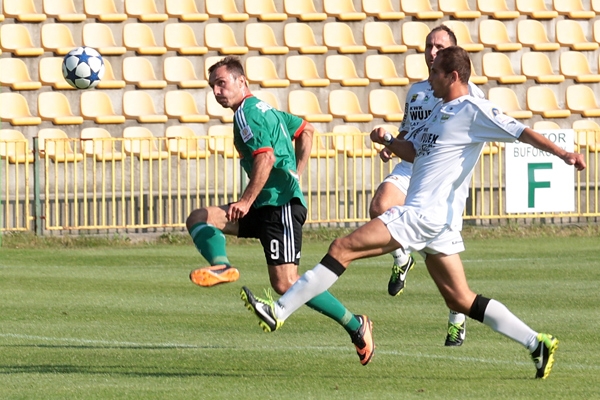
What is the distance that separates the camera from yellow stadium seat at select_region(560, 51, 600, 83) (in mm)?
22531

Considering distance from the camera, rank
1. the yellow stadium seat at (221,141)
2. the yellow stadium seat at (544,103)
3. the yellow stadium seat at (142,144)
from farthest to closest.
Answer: the yellow stadium seat at (544,103)
the yellow stadium seat at (221,141)
the yellow stadium seat at (142,144)

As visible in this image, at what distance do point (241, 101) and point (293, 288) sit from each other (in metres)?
1.52

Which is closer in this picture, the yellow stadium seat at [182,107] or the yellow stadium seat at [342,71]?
the yellow stadium seat at [182,107]

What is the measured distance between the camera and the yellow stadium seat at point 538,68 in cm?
2238

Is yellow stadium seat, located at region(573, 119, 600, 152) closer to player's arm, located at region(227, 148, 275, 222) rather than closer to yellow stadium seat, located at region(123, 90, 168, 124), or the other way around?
yellow stadium seat, located at region(123, 90, 168, 124)

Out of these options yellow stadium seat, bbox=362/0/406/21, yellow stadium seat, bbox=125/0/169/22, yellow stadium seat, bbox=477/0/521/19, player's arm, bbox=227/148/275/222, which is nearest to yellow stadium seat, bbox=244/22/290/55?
yellow stadium seat, bbox=125/0/169/22

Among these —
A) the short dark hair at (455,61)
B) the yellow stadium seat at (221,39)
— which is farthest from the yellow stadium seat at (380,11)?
the short dark hair at (455,61)

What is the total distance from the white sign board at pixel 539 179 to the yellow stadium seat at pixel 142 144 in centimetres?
500

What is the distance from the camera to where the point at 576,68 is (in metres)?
22.7

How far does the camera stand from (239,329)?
9.68 m

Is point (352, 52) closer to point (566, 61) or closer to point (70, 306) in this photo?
point (566, 61)

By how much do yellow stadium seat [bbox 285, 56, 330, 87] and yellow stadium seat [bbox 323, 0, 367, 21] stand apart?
1.10 metres

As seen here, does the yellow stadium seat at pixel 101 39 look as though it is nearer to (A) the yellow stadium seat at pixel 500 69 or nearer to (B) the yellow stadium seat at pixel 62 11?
(B) the yellow stadium seat at pixel 62 11

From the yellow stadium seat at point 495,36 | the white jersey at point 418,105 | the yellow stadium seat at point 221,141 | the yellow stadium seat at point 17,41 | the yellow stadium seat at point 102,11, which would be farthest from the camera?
the yellow stadium seat at point 495,36
